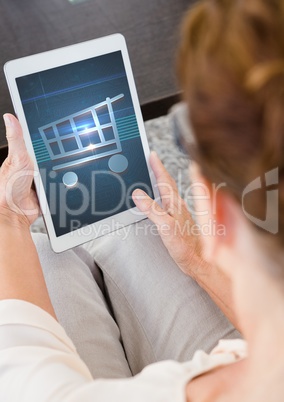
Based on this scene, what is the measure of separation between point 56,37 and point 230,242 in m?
0.80

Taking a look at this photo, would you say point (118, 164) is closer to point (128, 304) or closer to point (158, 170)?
point (158, 170)

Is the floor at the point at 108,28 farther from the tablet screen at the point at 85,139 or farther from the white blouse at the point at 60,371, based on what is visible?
the white blouse at the point at 60,371

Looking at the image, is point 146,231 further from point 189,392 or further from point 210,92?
point 210,92

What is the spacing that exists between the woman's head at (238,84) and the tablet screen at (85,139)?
0.56 m

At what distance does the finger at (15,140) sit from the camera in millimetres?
873

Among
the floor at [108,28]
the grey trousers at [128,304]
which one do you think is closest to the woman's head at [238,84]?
the grey trousers at [128,304]

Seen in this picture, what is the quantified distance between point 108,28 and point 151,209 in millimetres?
420

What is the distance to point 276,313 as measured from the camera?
0.45 meters

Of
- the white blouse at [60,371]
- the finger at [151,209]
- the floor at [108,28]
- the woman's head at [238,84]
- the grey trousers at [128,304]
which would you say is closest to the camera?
the woman's head at [238,84]

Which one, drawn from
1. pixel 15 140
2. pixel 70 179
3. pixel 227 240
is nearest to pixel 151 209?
pixel 70 179

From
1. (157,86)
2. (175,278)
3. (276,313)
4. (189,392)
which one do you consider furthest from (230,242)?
(157,86)

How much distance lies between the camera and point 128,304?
927 mm

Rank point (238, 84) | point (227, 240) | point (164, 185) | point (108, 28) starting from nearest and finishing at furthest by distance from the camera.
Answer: point (238, 84)
point (227, 240)
point (164, 185)
point (108, 28)

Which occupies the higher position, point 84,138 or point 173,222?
point 84,138
